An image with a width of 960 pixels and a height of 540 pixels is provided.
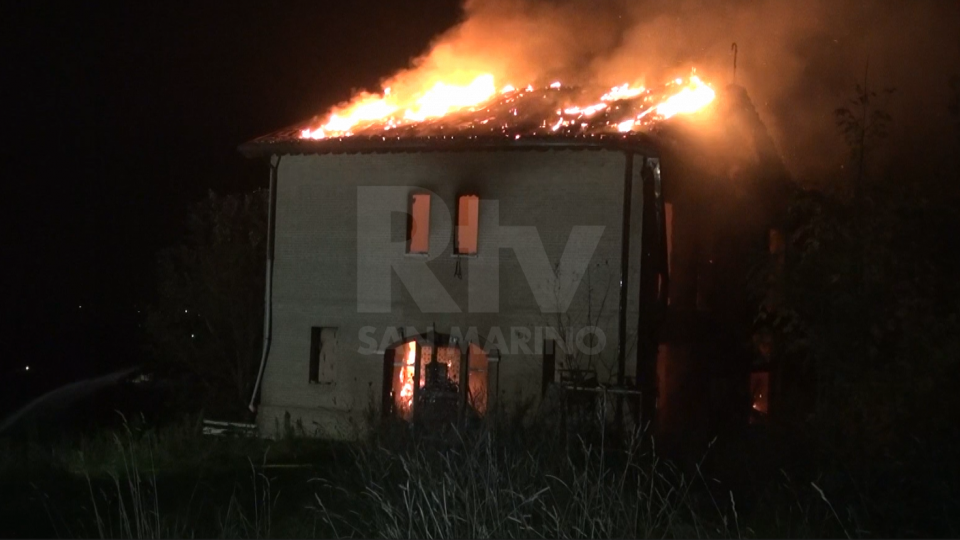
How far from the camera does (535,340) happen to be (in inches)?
693

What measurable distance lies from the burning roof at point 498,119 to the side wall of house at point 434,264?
409mm

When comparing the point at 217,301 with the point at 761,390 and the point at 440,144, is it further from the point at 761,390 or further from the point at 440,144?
the point at 761,390

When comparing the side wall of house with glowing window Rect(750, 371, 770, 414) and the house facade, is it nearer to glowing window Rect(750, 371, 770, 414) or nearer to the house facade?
the house facade

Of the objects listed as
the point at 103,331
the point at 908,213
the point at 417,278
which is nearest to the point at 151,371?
the point at 103,331

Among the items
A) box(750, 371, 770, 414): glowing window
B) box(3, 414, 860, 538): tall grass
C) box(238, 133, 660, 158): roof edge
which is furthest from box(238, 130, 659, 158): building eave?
box(750, 371, 770, 414): glowing window

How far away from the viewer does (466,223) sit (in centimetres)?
1830

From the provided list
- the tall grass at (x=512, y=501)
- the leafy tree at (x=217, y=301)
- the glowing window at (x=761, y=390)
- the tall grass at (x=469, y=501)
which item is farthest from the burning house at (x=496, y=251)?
Answer: the tall grass at (x=512, y=501)

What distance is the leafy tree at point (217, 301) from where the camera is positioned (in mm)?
24391

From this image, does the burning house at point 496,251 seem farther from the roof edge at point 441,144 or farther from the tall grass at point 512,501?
the tall grass at point 512,501

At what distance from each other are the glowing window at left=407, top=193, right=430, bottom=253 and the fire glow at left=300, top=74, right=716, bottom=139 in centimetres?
122

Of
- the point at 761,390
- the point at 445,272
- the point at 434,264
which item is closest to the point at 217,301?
the point at 434,264

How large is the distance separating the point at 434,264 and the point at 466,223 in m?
0.91

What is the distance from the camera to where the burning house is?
1728 cm

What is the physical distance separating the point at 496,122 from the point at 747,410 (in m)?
9.21
